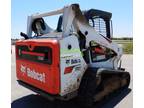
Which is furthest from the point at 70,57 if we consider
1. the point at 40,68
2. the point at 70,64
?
the point at 40,68

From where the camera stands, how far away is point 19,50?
4.70 m

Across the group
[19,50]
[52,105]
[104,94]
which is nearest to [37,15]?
[19,50]

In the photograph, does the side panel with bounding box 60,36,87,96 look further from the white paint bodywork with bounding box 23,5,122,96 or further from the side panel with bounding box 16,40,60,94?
the side panel with bounding box 16,40,60,94

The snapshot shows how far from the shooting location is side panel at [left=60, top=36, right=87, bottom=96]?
11.9ft

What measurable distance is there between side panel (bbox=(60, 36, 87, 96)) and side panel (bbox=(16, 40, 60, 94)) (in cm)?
10

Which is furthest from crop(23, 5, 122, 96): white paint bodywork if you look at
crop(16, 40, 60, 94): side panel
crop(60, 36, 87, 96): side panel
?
crop(16, 40, 60, 94): side panel

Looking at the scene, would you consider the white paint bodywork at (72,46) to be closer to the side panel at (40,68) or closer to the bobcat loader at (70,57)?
the bobcat loader at (70,57)

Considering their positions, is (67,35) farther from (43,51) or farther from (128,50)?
(128,50)

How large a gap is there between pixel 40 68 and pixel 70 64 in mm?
561

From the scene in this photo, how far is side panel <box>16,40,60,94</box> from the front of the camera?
11.7ft

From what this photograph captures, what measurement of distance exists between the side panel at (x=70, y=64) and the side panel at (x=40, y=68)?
10 cm

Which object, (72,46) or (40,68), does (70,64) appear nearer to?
(72,46)

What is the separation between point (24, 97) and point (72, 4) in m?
2.51

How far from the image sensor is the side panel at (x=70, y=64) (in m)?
3.63
